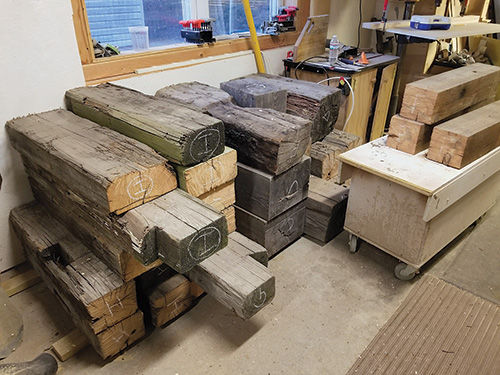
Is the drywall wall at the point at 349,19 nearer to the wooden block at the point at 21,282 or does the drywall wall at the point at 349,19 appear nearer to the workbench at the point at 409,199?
the workbench at the point at 409,199

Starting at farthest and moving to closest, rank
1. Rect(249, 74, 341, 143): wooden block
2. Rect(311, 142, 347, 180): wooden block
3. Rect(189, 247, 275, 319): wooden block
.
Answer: Rect(311, 142, 347, 180): wooden block, Rect(249, 74, 341, 143): wooden block, Rect(189, 247, 275, 319): wooden block

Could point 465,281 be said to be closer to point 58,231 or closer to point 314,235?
point 314,235

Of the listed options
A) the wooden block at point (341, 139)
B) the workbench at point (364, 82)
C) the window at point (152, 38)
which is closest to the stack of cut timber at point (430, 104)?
the wooden block at point (341, 139)

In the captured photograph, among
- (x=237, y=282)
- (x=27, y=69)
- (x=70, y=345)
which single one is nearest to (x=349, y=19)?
(x=27, y=69)

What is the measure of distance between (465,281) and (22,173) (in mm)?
2369

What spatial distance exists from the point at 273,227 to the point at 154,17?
5.04ft

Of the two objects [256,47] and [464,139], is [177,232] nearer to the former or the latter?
[464,139]

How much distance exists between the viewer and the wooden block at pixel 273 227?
2.00m

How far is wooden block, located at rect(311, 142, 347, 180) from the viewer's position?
2.41 m

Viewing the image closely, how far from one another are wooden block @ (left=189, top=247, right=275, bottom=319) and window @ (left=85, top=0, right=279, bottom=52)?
1535 mm

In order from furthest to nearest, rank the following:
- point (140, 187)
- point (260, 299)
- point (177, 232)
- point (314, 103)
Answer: point (314, 103)
point (260, 299)
point (140, 187)
point (177, 232)

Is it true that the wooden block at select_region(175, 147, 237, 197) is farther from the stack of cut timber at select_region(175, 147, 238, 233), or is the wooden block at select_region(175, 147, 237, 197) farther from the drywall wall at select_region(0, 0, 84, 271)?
the drywall wall at select_region(0, 0, 84, 271)

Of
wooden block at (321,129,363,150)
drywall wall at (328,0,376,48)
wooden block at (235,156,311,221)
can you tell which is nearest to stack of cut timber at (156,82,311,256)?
wooden block at (235,156,311,221)

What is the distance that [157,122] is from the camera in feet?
4.90
